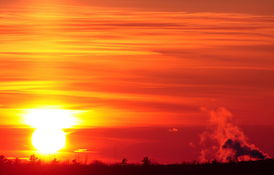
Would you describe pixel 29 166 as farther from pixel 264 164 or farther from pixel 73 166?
pixel 264 164

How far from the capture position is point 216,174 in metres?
63.1

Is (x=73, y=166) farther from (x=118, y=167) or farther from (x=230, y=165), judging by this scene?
(x=230, y=165)

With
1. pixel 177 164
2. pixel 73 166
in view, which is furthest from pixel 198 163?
pixel 73 166

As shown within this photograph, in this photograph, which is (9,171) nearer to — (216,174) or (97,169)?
(97,169)

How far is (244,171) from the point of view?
63.5 meters

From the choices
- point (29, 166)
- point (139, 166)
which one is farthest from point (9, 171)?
point (139, 166)

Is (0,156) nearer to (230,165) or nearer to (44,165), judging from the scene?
(44,165)

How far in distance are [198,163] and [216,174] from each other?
235 cm

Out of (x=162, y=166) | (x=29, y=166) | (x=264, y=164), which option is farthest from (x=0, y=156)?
(x=264, y=164)

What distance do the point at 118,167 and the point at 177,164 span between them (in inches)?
101

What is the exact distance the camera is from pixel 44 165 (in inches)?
2516

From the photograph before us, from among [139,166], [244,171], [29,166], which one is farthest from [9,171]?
[244,171]

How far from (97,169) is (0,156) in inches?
156

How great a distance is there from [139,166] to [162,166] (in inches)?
35.8
